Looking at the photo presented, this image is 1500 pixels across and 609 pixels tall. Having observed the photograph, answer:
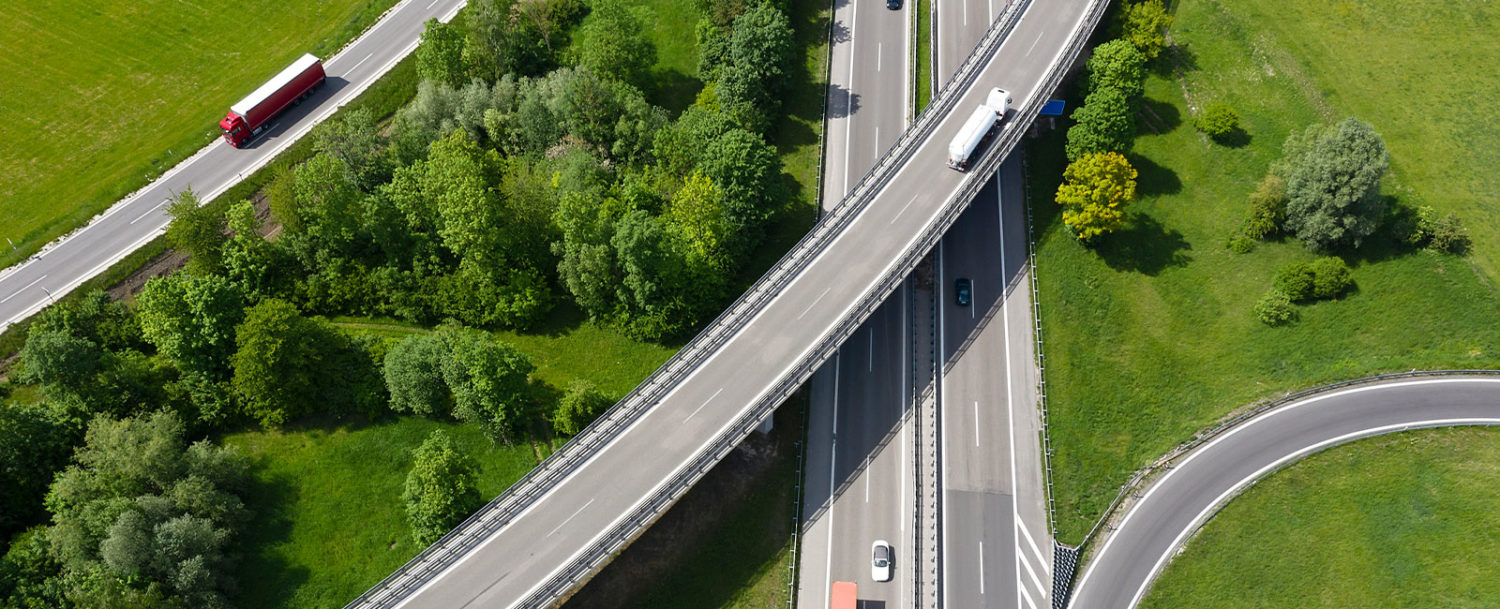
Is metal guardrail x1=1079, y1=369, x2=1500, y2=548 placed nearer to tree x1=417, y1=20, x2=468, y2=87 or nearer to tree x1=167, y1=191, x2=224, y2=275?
tree x1=417, y1=20, x2=468, y2=87

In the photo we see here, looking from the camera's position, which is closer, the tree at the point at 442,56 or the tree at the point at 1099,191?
the tree at the point at 1099,191

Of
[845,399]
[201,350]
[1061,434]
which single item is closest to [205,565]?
[201,350]

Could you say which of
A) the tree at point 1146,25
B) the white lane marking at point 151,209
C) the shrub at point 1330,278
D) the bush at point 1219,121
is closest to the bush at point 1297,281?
the shrub at point 1330,278

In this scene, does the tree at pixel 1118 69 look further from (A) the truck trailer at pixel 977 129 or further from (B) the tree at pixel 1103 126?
(A) the truck trailer at pixel 977 129

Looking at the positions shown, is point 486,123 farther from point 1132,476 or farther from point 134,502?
point 1132,476

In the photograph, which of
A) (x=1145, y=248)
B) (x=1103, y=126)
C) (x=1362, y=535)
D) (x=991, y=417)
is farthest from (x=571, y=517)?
(x=1362, y=535)
